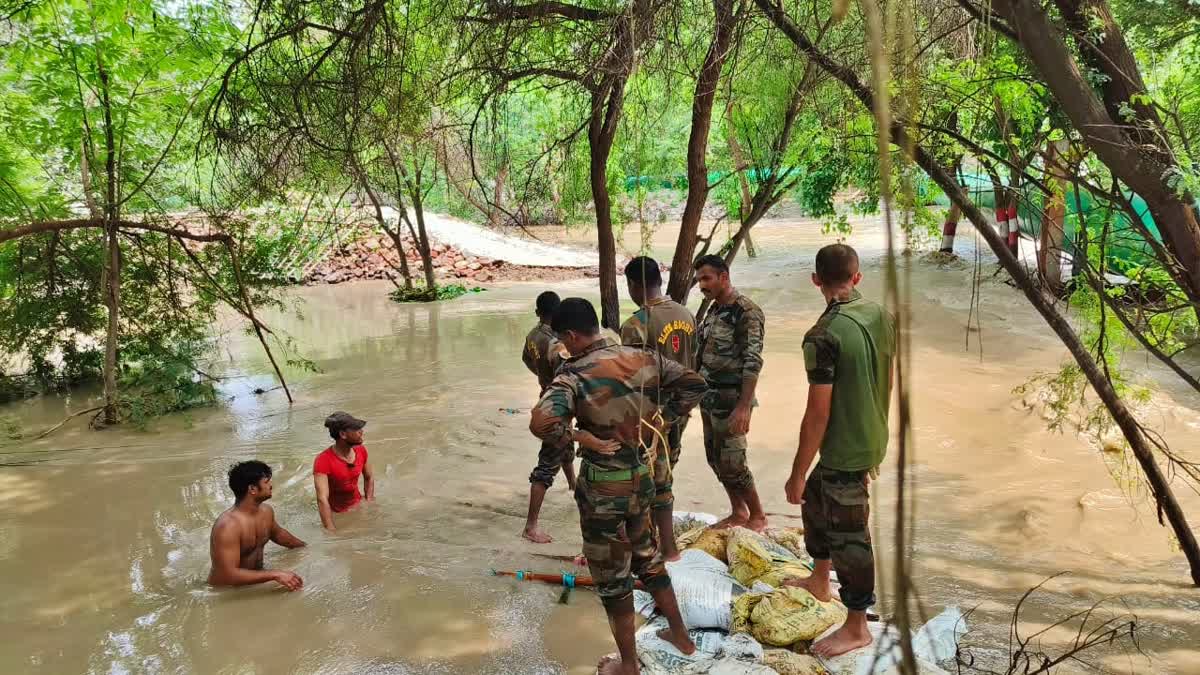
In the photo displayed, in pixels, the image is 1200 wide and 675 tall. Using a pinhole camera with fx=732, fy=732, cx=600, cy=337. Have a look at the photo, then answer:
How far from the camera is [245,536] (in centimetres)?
414

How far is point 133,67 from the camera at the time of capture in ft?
24.7

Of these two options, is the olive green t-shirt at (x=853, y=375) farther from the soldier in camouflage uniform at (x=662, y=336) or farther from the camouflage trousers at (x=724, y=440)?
the camouflage trousers at (x=724, y=440)

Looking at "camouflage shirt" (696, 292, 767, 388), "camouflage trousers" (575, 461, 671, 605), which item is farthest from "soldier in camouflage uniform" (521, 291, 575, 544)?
"camouflage trousers" (575, 461, 671, 605)

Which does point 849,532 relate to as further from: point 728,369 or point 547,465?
point 547,465

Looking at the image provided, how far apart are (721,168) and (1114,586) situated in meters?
13.3

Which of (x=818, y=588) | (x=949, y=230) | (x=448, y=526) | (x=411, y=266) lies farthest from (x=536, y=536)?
(x=411, y=266)

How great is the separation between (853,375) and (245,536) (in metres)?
3.39

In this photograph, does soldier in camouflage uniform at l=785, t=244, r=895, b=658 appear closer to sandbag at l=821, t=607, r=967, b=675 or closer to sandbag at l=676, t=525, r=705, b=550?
sandbag at l=821, t=607, r=967, b=675

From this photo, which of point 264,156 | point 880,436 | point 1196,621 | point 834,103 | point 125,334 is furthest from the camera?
point 125,334

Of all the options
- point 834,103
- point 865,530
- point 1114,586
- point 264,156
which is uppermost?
point 834,103

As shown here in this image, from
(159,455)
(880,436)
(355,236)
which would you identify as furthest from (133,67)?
(355,236)

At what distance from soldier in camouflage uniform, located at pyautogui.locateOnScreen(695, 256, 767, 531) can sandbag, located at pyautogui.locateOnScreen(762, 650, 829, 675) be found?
4.29 feet

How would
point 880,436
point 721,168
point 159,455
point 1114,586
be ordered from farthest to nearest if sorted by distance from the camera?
point 721,168, point 159,455, point 1114,586, point 880,436

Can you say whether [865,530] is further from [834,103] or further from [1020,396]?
[1020,396]
